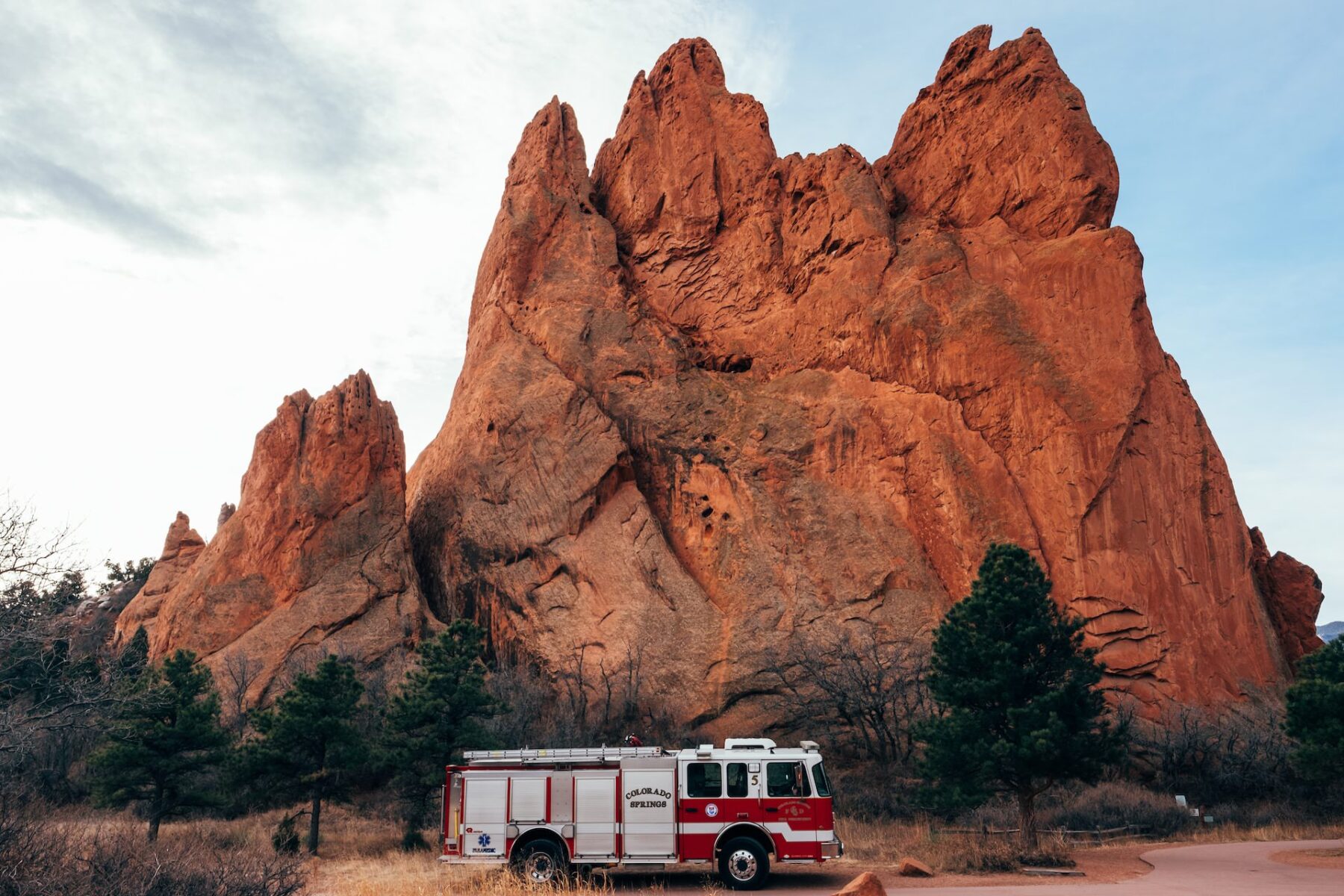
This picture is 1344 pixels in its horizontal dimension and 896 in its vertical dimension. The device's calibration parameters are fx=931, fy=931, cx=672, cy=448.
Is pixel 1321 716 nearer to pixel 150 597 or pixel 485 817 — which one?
pixel 485 817

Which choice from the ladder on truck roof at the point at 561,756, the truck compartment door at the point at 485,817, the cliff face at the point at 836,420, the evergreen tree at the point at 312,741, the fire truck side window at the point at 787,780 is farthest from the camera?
the cliff face at the point at 836,420

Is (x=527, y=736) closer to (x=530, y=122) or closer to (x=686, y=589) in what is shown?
(x=686, y=589)

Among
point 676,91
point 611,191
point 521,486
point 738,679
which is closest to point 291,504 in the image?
point 521,486

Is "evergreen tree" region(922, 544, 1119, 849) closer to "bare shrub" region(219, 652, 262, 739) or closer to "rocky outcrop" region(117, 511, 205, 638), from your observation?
"bare shrub" region(219, 652, 262, 739)

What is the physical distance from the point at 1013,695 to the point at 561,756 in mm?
10871

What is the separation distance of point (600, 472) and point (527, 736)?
1283cm

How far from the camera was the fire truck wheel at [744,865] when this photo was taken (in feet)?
51.9

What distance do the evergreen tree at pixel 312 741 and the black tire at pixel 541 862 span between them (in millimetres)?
10268

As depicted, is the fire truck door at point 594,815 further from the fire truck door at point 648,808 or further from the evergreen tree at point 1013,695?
the evergreen tree at point 1013,695

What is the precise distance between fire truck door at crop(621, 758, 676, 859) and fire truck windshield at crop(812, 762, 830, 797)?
96.8 inches

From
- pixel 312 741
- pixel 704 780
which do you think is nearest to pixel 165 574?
pixel 312 741

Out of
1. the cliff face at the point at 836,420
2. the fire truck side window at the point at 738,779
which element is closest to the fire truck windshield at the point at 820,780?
the fire truck side window at the point at 738,779

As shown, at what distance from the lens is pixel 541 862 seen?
1622 cm

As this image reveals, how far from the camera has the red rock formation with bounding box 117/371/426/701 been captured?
3994 cm
